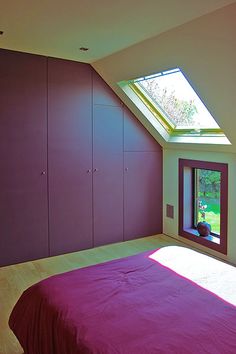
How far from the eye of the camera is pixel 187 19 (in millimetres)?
2451

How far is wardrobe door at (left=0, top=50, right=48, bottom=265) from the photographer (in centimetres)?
346

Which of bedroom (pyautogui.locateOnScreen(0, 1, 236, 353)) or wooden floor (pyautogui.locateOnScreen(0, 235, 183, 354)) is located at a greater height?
bedroom (pyautogui.locateOnScreen(0, 1, 236, 353))

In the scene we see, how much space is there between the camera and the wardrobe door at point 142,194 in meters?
4.45

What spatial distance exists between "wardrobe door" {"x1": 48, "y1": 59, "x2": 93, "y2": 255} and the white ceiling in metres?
0.55

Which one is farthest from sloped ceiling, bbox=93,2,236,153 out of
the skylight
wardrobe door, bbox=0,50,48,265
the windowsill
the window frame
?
the windowsill

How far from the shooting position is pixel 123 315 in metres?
1.71

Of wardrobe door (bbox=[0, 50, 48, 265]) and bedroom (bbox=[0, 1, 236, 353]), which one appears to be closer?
bedroom (bbox=[0, 1, 236, 353])

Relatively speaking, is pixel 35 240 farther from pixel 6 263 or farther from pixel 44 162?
pixel 44 162

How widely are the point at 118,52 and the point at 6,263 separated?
2.58m

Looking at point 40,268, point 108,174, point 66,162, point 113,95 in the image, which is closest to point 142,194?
point 108,174

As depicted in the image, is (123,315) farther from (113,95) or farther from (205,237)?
(113,95)

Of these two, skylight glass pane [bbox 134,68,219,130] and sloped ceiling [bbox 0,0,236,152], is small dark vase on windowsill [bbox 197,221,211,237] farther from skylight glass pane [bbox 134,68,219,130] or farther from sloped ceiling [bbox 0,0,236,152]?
skylight glass pane [bbox 134,68,219,130]

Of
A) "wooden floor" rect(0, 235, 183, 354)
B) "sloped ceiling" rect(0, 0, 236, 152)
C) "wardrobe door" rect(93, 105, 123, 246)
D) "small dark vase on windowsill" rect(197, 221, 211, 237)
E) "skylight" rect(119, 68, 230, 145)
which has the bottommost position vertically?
"wooden floor" rect(0, 235, 183, 354)

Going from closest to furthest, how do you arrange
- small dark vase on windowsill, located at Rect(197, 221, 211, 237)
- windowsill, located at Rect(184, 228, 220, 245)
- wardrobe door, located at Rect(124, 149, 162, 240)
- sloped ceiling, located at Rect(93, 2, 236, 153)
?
sloped ceiling, located at Rect(93, 2, 236, 153) < windowsill, located at Rect(184, 228, 220, 245) < small dark vase on windowsill, located at Rect(197, 221, 211, 237) < wardrobe door, located at Rect(124, 149, 162, 240)
